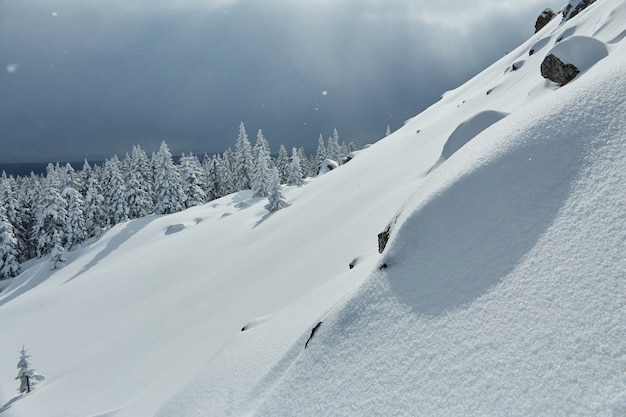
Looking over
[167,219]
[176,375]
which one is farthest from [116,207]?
[176,375]

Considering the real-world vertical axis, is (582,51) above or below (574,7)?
below

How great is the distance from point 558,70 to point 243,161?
53.2 metres

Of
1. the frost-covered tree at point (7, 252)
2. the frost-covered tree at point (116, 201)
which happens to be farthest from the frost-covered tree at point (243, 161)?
the frost-covered tree at point (7, 252)

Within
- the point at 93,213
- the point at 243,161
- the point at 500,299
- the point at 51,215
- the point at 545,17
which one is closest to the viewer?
the point at 500,299

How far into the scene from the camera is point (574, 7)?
25.4 meters

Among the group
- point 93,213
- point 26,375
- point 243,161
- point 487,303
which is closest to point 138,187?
point 93,213

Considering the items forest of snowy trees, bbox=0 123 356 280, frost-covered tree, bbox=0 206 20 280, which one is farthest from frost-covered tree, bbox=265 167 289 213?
frost-covered tree, bbox=0 206 20 280

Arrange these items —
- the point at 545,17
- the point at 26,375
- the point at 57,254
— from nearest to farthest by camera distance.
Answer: the point at 26,375
the point at 545,17
the point at 57,254

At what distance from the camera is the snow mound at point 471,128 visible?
795 cm

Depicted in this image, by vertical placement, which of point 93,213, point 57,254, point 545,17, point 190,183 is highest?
point 190,183

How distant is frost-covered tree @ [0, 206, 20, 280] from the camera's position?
43562mm

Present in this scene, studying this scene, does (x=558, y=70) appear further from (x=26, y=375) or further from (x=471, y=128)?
(x=26, y=375)

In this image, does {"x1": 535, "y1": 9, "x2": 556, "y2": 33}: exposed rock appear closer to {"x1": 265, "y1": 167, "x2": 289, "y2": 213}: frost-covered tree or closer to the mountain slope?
{"x1": 265, "y1": 167, "x2": 289, "y2": 213}: frost-covered tree

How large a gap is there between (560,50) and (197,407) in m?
11.4
